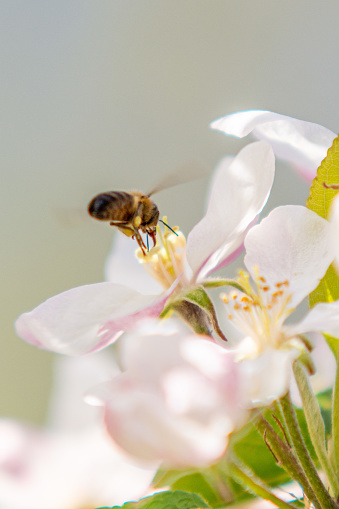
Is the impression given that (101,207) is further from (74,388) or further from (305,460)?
(305,460)

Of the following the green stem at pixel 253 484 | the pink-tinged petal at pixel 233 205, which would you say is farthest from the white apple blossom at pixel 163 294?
the green stem at pixel 253 484

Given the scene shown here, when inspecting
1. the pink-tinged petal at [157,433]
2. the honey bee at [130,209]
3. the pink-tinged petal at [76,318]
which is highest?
the pink-tinged petal at [157,433]

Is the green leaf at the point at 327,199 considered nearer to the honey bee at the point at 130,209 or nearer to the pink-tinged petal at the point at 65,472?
the pink-tinged petal at the point at 65,472

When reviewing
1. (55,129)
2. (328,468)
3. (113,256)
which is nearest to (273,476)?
(328,468)

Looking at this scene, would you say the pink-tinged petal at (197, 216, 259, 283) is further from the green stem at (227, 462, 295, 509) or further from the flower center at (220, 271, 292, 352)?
the green stem at (227, 462, 295, 509)

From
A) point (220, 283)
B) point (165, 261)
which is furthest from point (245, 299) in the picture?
point (165, 261)

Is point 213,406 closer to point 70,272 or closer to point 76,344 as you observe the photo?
point 76,344
